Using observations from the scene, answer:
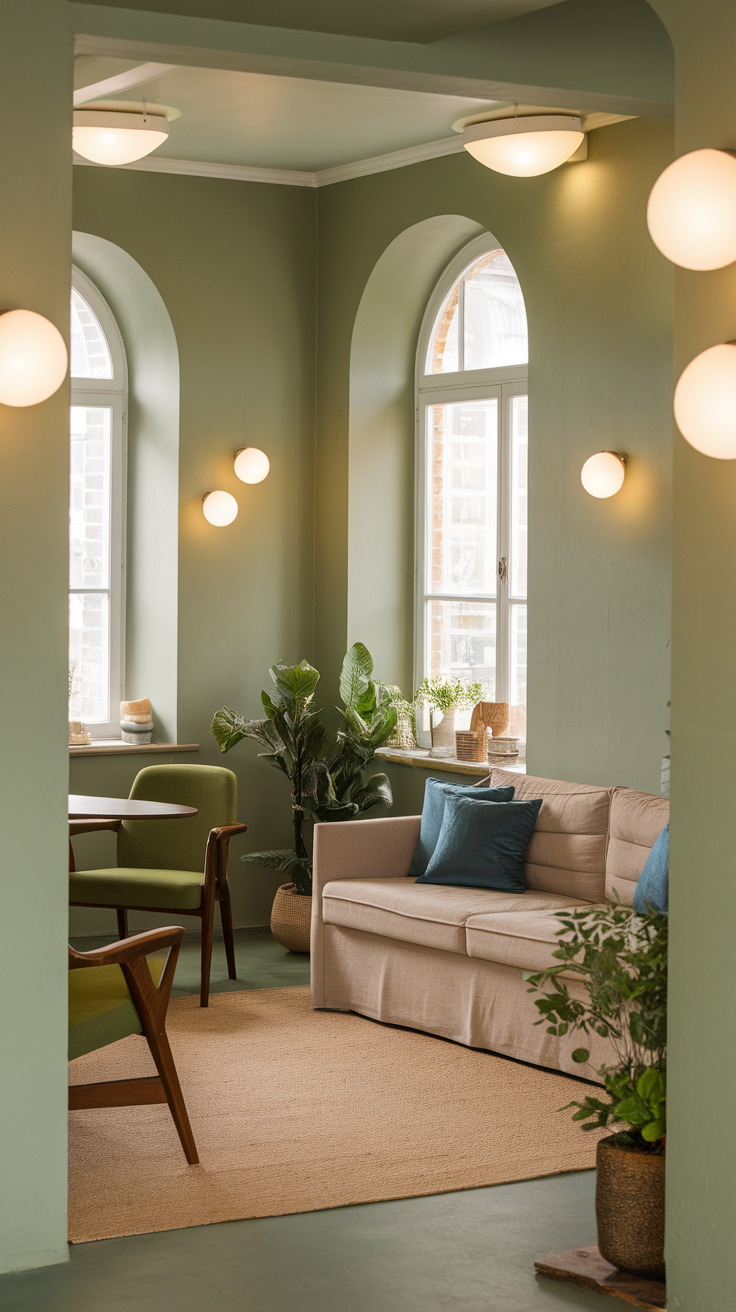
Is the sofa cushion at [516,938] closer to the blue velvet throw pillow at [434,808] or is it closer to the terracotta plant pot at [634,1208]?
the blue velvet throw pillow at [434,808]

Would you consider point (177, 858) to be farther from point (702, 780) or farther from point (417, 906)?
point (702, 780)

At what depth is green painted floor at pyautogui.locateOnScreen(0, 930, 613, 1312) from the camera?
3.30 meters

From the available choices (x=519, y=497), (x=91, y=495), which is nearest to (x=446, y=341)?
(x=519, y=497)

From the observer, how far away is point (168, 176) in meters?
7.12

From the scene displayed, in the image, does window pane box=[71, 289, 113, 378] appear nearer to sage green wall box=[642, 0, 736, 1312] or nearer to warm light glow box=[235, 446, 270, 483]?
warm light glow box=[235, 446, 270, 483]

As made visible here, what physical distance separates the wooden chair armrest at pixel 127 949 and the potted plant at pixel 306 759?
8.17 feet

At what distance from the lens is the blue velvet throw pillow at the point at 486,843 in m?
5.69

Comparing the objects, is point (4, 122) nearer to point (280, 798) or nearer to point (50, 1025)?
point (50, 1025)

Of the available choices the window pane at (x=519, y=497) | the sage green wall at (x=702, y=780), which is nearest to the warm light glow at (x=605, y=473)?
the window pane at (x=519, y=497)

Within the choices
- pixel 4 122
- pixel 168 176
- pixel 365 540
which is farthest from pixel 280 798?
pixel 4 122

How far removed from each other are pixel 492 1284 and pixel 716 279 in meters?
2.29

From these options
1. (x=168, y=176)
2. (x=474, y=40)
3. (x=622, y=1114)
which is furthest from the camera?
(x=168, y=176)

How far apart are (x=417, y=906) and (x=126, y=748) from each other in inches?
86.4

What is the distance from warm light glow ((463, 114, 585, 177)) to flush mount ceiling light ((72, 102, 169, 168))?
1.30 metres
